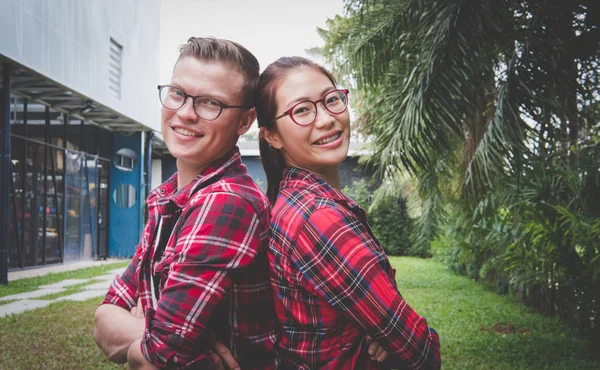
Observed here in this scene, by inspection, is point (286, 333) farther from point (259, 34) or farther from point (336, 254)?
point (259, 34)

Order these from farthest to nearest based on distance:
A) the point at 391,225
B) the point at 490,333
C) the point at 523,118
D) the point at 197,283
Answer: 1. the point at 391,225
2. the point at 490,333
3. the point at 523,118
4. the point at 197,283

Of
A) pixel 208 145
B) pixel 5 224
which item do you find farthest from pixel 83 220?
pixel 208 145

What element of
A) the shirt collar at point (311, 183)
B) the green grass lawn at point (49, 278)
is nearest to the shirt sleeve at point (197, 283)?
the shirt collar at point (311, 183)

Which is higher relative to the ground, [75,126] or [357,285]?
[75,126]

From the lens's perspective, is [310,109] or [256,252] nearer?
[256,252]

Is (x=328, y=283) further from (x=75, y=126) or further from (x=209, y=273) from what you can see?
(x=75, y=126)

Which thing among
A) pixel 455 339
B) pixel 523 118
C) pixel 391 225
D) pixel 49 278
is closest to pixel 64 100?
pixel 49 278

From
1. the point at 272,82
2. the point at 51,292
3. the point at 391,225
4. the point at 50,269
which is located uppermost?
the point at 272,82

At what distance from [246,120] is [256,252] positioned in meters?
0.52

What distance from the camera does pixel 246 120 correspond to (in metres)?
1.78

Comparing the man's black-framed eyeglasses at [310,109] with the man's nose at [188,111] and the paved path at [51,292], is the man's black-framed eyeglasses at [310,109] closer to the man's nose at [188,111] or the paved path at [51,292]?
the man's nose at [188,111]

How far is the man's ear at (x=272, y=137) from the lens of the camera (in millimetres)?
1774

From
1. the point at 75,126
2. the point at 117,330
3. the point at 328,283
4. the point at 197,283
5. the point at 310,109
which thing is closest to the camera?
the point at 197,283

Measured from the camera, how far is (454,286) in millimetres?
11320
